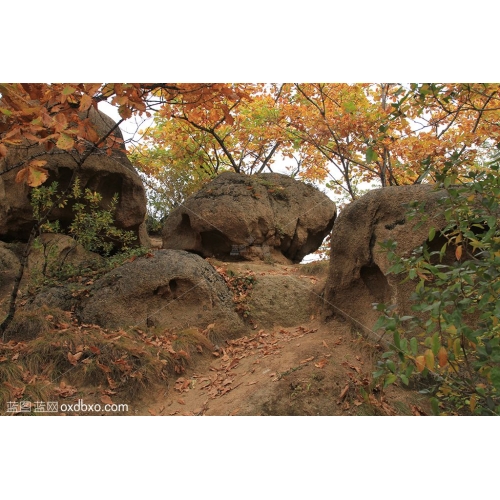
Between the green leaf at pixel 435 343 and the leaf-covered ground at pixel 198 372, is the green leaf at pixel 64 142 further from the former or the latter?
the green leaf at pixel 435 343

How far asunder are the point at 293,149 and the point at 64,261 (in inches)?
134

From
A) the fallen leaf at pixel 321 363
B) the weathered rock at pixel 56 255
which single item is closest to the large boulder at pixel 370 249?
the fallen leaf at pixel 321 363

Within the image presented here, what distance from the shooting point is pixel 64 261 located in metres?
5.44

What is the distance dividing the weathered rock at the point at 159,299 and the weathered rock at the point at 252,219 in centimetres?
177

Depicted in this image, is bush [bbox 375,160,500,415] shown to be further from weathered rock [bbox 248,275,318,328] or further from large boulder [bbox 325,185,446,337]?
weathered rock [bbox 248,275,318,328]

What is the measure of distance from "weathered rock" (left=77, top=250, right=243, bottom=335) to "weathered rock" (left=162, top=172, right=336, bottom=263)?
1771 millimetres

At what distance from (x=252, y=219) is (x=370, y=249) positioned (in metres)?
2.99

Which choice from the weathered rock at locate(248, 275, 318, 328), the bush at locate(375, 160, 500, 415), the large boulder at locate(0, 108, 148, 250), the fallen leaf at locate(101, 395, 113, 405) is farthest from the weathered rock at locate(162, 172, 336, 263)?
the bush at locate(375, 160, 500, 415)

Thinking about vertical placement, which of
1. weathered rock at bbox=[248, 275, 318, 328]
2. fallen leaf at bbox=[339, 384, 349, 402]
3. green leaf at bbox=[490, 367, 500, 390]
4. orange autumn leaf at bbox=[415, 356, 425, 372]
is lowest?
fallen leaf at bbox=[339, 384, 349, 402]

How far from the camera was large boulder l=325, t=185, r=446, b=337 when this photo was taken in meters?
3.83

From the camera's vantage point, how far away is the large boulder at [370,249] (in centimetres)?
383

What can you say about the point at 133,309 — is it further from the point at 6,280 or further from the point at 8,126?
the point at 8,126

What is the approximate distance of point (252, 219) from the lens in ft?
22.6
